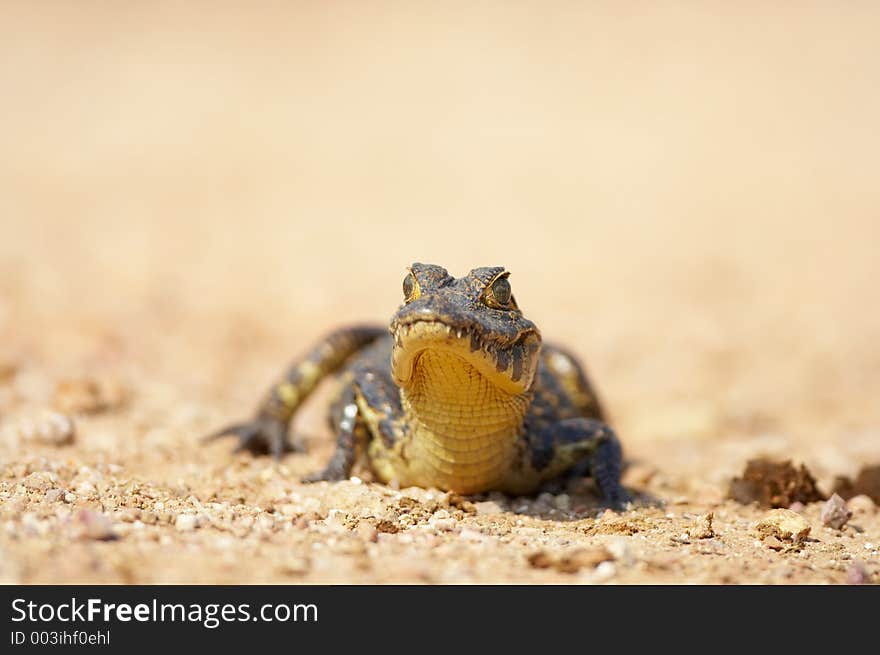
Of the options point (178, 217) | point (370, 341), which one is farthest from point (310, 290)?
point (370, 341)

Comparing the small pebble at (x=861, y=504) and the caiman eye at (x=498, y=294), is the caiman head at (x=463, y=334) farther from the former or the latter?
the small pebble at (x=861, y=504)

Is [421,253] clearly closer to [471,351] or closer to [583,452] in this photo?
[583,452]

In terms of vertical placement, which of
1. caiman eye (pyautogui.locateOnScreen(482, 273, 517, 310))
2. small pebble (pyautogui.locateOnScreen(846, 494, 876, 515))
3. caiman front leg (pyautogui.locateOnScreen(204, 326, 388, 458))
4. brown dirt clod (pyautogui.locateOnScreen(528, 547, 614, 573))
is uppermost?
caiman front leg (pyautogui.locateOnScreen(204, 326, 388, 458))

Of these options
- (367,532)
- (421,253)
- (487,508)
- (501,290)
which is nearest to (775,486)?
(487,508)

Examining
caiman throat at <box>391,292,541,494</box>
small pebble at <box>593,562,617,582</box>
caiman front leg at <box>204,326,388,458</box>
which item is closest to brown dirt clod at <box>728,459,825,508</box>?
caiman throat at <box>391,292,541,494</box>

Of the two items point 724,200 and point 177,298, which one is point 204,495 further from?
point 724,200

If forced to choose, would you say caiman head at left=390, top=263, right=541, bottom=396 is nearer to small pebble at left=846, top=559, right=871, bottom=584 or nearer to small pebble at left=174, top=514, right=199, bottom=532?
small pebble at left=174, top=514, right=199, bottom=532
